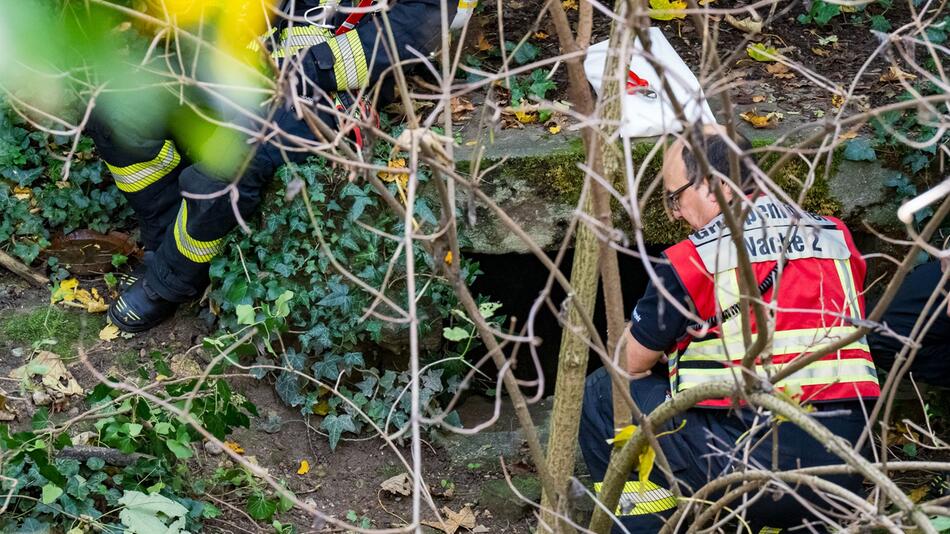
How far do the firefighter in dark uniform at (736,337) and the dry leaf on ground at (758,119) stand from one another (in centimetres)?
111

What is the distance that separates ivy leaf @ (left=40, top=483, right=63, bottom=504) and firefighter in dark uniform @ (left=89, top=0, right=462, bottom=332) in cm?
128

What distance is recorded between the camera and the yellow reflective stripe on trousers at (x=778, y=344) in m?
2.83

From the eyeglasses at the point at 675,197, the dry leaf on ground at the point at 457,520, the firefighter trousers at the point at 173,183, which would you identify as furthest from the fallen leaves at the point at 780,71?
the dry leaf on ground at the point at 457,520

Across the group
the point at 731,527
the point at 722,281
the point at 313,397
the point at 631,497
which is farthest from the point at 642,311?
the point at 313,397

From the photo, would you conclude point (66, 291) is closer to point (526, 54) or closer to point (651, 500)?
point (526, 54)

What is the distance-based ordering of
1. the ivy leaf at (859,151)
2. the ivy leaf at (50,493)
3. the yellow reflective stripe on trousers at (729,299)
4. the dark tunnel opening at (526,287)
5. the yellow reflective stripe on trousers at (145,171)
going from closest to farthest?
the yellow reflective stripe on trousers at (729,299) < the ivy leaf at (50,493) < the ivy leaf at (859,151) < the yellow reflective stripe on trousers at (145,171) < the dark tunnel opening at (526,287)

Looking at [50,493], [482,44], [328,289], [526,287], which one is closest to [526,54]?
[482,44]

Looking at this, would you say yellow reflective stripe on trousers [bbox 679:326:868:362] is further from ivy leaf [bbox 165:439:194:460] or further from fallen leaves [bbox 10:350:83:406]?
fallen leaves [bbox 10:350:83:406]

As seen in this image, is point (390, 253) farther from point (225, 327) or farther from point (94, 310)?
point (94, 310)

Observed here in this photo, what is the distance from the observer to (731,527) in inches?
149

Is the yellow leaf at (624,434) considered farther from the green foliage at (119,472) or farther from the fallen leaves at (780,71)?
the fallen leaves at (780,71)

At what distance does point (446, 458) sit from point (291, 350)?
0.80m

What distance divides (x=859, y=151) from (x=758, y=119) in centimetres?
44

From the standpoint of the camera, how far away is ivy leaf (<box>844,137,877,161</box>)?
13.1 feet
